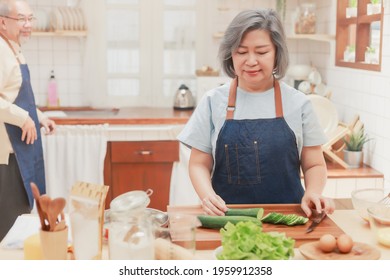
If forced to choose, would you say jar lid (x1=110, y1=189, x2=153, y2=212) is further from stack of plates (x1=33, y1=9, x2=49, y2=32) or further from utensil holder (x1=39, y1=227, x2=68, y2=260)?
stack of plates (x1=33, y1=9, x2=49, y2=32)

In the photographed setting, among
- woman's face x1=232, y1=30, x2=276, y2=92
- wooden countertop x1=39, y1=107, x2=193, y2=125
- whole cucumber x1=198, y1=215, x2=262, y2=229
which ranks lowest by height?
wooden countertop x1=39, y1=107, x2=193, y2=125

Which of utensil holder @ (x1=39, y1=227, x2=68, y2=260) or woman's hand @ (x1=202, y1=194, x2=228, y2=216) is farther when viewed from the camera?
woman's hand @ (x1=202, y1=194, x2=228, y2=216)

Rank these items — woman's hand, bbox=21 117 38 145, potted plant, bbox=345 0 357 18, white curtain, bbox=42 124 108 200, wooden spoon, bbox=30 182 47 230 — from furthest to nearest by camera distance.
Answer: white curtain, bbox=42 124 108 200 < potted plant, bbox=345 0 357 18 < woman's hand, bbox=21 117 38 145 < wooden spoon, bbox=30 182 47 230

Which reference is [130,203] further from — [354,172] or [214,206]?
A: [354,172]

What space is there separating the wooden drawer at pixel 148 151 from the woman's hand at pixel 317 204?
1547mm

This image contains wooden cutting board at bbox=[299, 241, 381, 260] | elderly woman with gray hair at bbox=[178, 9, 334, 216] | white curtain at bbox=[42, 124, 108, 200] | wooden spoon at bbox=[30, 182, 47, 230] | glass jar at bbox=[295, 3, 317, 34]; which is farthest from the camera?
glass jar at bbox=[295, 3, 317, 34]

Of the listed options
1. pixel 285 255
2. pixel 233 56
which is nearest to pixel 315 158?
pixel 233 56

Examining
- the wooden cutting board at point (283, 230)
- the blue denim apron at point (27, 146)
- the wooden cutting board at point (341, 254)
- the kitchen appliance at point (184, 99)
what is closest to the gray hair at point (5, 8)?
the blue denim apron at point (27, 146)

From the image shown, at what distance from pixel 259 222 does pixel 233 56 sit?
1.38ft

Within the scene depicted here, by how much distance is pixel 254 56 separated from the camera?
4.42ft

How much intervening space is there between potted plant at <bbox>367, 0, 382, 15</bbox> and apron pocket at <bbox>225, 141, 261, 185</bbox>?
106 cm

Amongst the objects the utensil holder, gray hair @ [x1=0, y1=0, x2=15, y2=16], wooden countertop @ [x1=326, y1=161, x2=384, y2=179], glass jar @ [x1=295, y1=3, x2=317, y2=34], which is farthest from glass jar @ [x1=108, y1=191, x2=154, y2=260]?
glass jar @ [x1=295, y1=3, x2=317, y2=34]

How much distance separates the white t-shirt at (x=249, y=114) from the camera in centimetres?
145

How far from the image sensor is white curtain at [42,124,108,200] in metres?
2.78
